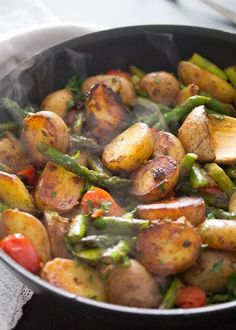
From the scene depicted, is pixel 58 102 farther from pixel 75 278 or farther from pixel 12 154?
pixel 75 278

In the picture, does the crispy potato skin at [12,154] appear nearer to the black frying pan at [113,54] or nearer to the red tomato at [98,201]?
the black frying pan at [113,54]

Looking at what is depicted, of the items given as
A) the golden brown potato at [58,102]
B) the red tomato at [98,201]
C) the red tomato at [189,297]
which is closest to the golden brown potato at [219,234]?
the red tomato at [189,297]

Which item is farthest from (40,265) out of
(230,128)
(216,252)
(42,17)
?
(42,17)

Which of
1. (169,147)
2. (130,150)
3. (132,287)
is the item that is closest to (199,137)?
(169,147)

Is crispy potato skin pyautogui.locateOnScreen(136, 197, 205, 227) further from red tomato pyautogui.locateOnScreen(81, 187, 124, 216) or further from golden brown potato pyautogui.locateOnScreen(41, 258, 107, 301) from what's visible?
golden brown potato pyautogui.locateOnScreen(41, 258, 107, 301)

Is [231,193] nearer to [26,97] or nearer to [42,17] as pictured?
[26,97]

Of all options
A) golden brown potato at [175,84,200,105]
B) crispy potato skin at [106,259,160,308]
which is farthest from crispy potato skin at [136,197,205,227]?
golden brown potato at [175,84,200,105]
